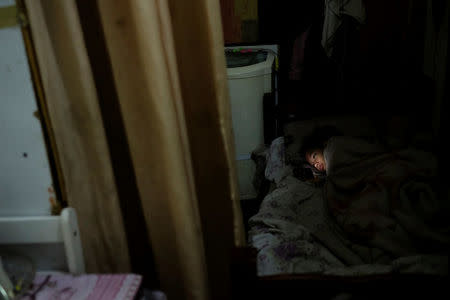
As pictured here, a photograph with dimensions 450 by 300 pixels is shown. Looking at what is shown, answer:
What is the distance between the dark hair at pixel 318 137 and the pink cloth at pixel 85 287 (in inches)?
62.9

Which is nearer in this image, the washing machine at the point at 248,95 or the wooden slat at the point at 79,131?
the wooden slat at the point at 79,131

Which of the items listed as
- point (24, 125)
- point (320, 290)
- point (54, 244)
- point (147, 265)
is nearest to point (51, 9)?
point (24, 125)

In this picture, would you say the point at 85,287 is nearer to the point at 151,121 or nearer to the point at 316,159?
the point at 151,121

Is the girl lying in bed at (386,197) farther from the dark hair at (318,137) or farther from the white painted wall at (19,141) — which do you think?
the white painted wall at (19,141)

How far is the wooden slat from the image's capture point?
674 mm

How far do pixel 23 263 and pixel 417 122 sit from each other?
6.61 feet

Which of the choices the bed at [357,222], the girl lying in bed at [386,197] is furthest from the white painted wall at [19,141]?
the girl lying in bed at [386,197]

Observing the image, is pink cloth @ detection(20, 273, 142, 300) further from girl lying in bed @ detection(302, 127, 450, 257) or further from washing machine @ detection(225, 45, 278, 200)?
washing machine @ detection(225, 45, 278, 200)

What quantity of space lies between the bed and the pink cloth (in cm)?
25

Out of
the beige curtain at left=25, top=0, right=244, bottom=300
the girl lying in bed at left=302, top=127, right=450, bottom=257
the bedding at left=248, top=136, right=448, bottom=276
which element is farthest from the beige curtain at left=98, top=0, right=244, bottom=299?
the girl lying in bed at left=302, top=127, right=450, bottom=257

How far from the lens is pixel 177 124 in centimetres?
75

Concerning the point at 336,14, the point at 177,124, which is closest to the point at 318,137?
the point at 336,14

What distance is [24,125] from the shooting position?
2.31ft

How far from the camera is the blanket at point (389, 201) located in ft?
3.92
